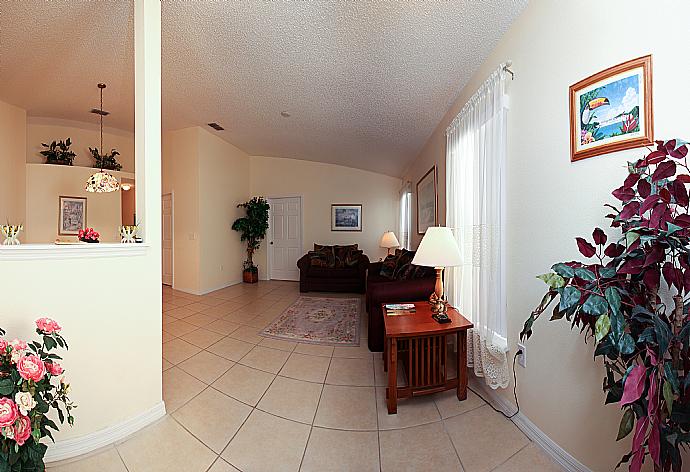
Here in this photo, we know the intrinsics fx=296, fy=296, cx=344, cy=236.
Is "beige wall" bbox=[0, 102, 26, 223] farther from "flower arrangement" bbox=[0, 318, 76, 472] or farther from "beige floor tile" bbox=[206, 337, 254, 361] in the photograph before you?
"flower arrangement" bbox=[0, 318, 76, 472]

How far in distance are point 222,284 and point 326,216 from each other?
2816mm

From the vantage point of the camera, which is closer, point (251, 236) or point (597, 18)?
point (597, 18)

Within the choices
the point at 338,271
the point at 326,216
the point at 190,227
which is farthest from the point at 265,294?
the point at 326,216

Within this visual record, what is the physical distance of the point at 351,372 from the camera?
99.5 inches

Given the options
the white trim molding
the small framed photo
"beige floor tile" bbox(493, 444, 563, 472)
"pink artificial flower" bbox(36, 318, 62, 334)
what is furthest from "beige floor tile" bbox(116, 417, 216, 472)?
the small framed photo

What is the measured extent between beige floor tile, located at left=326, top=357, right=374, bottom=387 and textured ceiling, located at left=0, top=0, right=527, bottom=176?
2.65m

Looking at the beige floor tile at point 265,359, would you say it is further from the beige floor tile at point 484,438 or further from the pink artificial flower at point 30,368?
the pink artificial flower at point 30,368

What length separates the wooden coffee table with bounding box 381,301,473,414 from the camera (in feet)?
6.51

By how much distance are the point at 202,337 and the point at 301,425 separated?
193 centimetres

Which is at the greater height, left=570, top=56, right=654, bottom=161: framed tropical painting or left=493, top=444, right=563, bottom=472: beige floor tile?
left=570, top=56, right=654, bottom=161: framed tropical painting

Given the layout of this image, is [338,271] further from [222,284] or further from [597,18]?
[597,18]

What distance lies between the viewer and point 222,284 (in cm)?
602

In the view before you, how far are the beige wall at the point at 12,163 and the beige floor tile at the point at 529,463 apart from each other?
6.38 metres

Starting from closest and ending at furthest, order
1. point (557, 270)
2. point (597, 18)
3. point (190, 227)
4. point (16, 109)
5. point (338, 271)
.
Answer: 1. point (557, 270)
2. point (597, 18)
3. point (16, 109)
4. point (190, 227)
5. point (338, 271)
